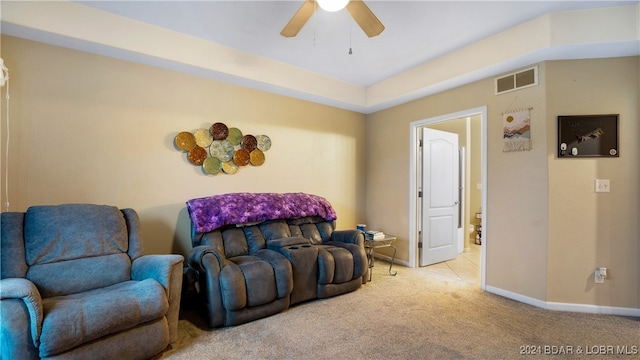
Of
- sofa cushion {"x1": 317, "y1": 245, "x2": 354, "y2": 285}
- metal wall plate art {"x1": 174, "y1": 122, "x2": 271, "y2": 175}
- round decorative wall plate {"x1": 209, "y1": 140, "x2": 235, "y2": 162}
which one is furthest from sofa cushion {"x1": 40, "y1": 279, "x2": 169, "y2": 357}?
round decorative wall plate {"x1": 209, "y1": 140, "x2": 235, "y2": 162}

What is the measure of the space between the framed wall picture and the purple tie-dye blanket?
2.59 m

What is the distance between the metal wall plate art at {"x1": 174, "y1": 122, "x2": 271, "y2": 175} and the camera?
313 cm

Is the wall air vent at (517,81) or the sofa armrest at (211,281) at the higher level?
the wall air vent at (517,81)

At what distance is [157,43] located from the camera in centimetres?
274

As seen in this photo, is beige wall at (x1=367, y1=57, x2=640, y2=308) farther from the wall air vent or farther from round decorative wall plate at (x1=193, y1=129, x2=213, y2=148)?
round decorative wall plate at (x1=193, y1=129, x2=213, y2=148)

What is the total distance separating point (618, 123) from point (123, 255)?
4.53m

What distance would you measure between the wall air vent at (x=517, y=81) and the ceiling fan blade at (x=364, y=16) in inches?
71.0

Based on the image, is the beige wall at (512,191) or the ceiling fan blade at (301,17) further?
the beige wall at (512,191)

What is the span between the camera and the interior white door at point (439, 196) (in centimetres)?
415

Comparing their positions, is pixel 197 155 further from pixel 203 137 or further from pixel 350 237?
pixel 350 237

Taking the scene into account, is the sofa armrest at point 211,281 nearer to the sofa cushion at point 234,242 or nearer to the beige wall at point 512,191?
the sofa cushion at point 234,242

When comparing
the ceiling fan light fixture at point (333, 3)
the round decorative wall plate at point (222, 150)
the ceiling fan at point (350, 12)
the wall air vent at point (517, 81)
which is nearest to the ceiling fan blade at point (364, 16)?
the ceiling fan at point (350, 12)

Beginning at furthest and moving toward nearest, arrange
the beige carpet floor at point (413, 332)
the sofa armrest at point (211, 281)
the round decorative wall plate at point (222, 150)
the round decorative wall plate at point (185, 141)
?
the round decorative wall plate at point (222, 150), the round decorative wall plate at point (185, 141), the sofa armrest at point (211, 281), the beige carpet floor at point (413, 332)

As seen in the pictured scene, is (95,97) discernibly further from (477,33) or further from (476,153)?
(476,153)
